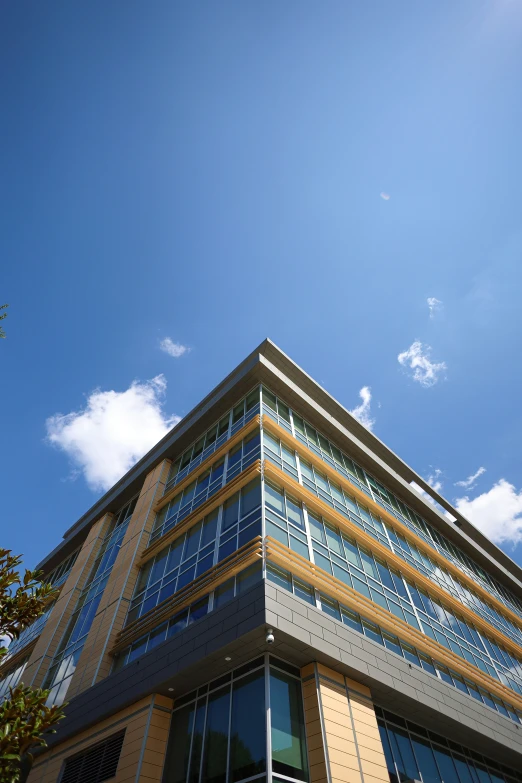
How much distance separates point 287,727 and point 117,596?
422 inches

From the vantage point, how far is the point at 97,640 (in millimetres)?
19156

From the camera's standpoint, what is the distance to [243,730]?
38.3 ft

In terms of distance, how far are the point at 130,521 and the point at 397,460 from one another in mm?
18122

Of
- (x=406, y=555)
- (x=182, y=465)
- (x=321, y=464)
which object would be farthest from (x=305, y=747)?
(x=182, y=465)

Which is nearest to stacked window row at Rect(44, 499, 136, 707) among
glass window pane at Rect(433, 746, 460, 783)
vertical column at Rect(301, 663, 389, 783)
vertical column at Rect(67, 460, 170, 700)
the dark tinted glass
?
vertical column at Rect(67, 460, 170, 700)

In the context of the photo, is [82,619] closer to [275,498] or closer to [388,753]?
[275,498]

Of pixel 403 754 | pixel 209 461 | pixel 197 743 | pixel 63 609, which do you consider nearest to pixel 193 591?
pixel 197 743

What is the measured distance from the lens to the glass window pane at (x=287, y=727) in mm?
10906

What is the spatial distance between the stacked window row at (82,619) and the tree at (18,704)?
13.1m

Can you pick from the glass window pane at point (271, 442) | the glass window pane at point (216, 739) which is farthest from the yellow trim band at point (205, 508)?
the glass window pane at point (216, 739)

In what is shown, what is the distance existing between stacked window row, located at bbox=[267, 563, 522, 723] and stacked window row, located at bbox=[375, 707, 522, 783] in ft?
6.37

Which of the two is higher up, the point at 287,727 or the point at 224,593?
the point at 224,593

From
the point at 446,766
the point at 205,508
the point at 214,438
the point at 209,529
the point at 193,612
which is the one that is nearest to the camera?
the point at 193,612

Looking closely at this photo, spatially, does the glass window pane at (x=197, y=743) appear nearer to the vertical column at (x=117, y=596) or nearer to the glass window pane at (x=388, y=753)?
the glass window pane at (x=388, y=753)
